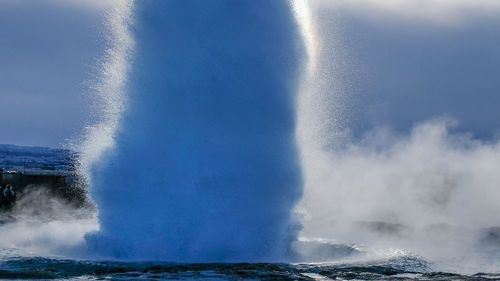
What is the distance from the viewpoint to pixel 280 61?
24000mm

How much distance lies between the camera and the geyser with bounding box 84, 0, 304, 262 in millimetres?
22750

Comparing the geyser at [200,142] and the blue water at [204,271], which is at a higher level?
the geyser at [200,142]

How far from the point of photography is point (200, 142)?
2295 centimetres

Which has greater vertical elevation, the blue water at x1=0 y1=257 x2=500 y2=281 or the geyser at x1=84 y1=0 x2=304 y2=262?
the geyser at x1=84 y1=0 x2=304 y2=262

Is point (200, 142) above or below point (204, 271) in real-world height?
above

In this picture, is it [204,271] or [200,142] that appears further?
[200,142]

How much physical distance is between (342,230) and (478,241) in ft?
19.0

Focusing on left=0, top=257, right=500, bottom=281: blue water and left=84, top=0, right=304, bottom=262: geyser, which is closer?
left=0, top=257, right=500, bottom=281: blue water

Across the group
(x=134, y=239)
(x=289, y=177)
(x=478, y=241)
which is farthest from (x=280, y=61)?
(x=478, y=241)

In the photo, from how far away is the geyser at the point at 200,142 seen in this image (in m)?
22.8

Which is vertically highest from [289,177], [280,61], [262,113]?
[280,61]

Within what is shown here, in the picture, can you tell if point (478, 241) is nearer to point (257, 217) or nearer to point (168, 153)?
point (257, 217)

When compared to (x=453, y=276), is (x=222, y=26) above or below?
above

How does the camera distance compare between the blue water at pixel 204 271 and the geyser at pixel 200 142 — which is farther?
the geyser at pixel 200 142
